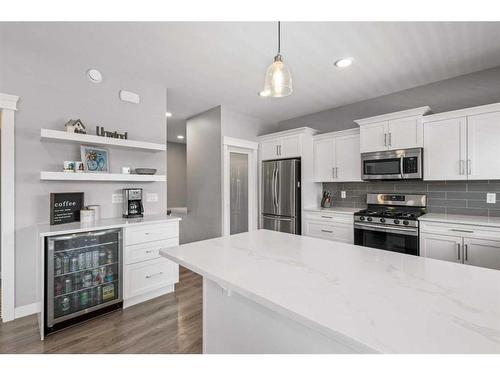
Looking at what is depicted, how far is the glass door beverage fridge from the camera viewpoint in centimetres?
203

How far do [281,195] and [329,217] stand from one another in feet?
2.89

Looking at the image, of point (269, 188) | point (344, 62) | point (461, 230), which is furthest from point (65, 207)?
point (461, 230)

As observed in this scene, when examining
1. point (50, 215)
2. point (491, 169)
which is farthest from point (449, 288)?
point (50, 215)

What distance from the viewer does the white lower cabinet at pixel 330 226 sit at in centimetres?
340

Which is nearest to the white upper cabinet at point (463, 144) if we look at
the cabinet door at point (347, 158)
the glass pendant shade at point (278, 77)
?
the cabinet door at point (347, 158)

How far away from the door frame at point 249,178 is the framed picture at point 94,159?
1.76 m

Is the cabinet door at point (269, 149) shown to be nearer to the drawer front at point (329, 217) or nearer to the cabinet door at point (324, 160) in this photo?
the cabinet door at point (324, 160)

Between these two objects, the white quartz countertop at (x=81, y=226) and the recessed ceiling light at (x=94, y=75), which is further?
the recessed ceiling light at (x=94, y=75)

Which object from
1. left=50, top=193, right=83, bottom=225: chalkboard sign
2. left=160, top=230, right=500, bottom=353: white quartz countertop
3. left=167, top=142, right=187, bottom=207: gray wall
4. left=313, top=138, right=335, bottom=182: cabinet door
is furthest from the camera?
left=167, top=142, right=187, bottom=207: gray wall

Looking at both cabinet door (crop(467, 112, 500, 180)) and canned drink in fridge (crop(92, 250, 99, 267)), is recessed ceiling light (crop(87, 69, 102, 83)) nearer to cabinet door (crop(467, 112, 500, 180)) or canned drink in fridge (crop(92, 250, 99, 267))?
canned drink in fridge (crop(92, 250, 99, 267))

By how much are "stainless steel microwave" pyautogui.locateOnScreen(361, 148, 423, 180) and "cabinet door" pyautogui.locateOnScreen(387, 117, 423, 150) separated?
75 mm

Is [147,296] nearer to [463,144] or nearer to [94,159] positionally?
[94,159]

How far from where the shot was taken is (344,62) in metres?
2.62

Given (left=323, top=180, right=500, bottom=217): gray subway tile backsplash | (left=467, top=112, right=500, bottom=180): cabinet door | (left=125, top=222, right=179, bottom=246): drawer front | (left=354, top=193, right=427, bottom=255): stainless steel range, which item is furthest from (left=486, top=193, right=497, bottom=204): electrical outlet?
(left=125, top=222, right=179, bottom=246): drawer front
